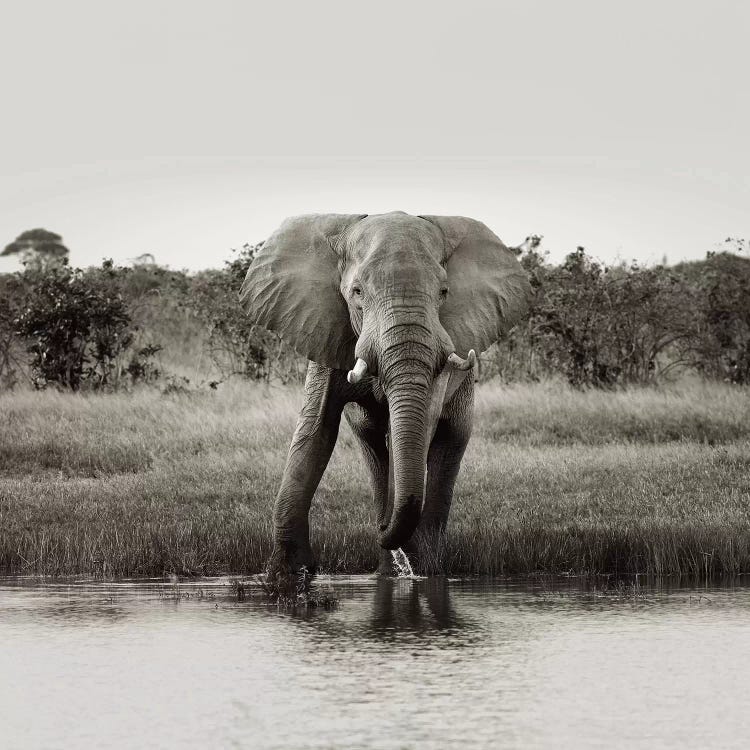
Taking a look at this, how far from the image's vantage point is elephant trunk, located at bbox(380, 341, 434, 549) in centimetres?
919

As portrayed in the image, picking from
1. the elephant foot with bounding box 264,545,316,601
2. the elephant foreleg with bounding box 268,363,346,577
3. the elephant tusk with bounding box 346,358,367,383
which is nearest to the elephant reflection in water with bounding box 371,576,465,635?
the elephant foot with bounding box 264,545,316,601

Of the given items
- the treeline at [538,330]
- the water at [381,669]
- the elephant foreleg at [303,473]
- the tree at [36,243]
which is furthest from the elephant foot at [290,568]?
the tree at [36,243]

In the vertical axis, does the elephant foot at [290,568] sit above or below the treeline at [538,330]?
below

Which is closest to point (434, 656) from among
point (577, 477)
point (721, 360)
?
point (577, 477)

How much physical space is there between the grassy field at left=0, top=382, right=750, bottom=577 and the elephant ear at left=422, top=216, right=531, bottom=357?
1761 millimetres

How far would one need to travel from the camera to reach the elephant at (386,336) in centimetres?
946

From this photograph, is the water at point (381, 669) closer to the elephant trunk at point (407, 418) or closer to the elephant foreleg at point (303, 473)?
the elephant foreleg at point (303, 473)

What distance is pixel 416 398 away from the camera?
940cm

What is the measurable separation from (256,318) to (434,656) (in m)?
3.78

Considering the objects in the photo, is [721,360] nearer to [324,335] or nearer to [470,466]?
[470,466]

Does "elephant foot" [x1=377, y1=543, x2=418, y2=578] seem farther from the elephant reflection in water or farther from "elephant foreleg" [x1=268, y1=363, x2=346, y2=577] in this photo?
"elephant foreleg" [x1=268, y1=363, x2=346, y2=577]

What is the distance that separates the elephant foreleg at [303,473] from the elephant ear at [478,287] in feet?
3.37

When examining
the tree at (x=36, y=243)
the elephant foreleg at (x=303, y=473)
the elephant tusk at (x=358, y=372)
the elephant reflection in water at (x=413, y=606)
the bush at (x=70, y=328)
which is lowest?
the elephant reflection in water at (x=413, y=606)

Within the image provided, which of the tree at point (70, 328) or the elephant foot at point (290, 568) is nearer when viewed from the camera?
the elephant foot at point (290, 568)
